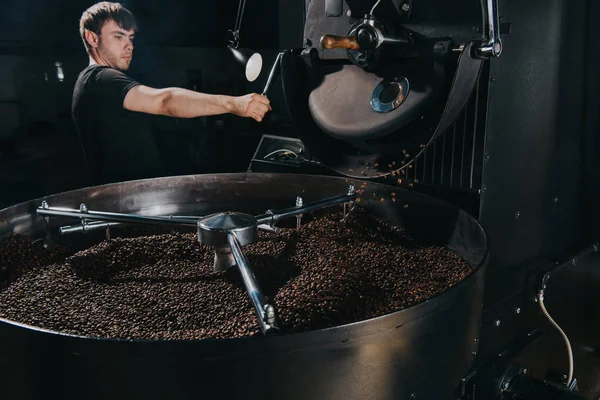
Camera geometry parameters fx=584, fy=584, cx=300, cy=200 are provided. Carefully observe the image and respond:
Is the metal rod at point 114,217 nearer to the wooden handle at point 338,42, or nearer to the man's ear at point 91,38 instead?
the wooden handle at point 338,42

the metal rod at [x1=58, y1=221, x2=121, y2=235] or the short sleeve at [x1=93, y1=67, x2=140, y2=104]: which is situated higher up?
the short sleeve at [x1=93, y1=67, x2=140, y2=104]

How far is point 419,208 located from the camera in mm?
1486

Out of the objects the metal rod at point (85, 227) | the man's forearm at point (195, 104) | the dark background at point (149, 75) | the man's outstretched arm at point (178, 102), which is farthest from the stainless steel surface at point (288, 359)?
the man's forearm at point (195, 104)

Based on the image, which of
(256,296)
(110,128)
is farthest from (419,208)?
(110,128)

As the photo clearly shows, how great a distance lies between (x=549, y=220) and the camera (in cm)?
156

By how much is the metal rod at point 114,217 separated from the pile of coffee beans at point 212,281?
0.29 feet

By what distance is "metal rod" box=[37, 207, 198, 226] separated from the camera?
4.60 ft

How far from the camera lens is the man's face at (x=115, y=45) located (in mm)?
2654

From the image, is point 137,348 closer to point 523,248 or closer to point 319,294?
point 319,294

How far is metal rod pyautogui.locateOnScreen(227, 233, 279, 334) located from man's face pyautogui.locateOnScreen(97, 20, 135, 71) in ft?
5.80

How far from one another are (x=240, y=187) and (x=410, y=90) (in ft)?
2.18

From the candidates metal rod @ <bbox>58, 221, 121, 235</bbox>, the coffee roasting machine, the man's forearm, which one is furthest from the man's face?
metal rod @ <bbox>58, 221, 121, 235</bbox>

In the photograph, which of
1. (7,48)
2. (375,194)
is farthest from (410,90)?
(7,48)

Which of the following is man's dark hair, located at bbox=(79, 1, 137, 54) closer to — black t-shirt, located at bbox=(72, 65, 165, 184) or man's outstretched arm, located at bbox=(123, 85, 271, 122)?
black t-shirt, located at bbox=(72, 65, 165, 184)
